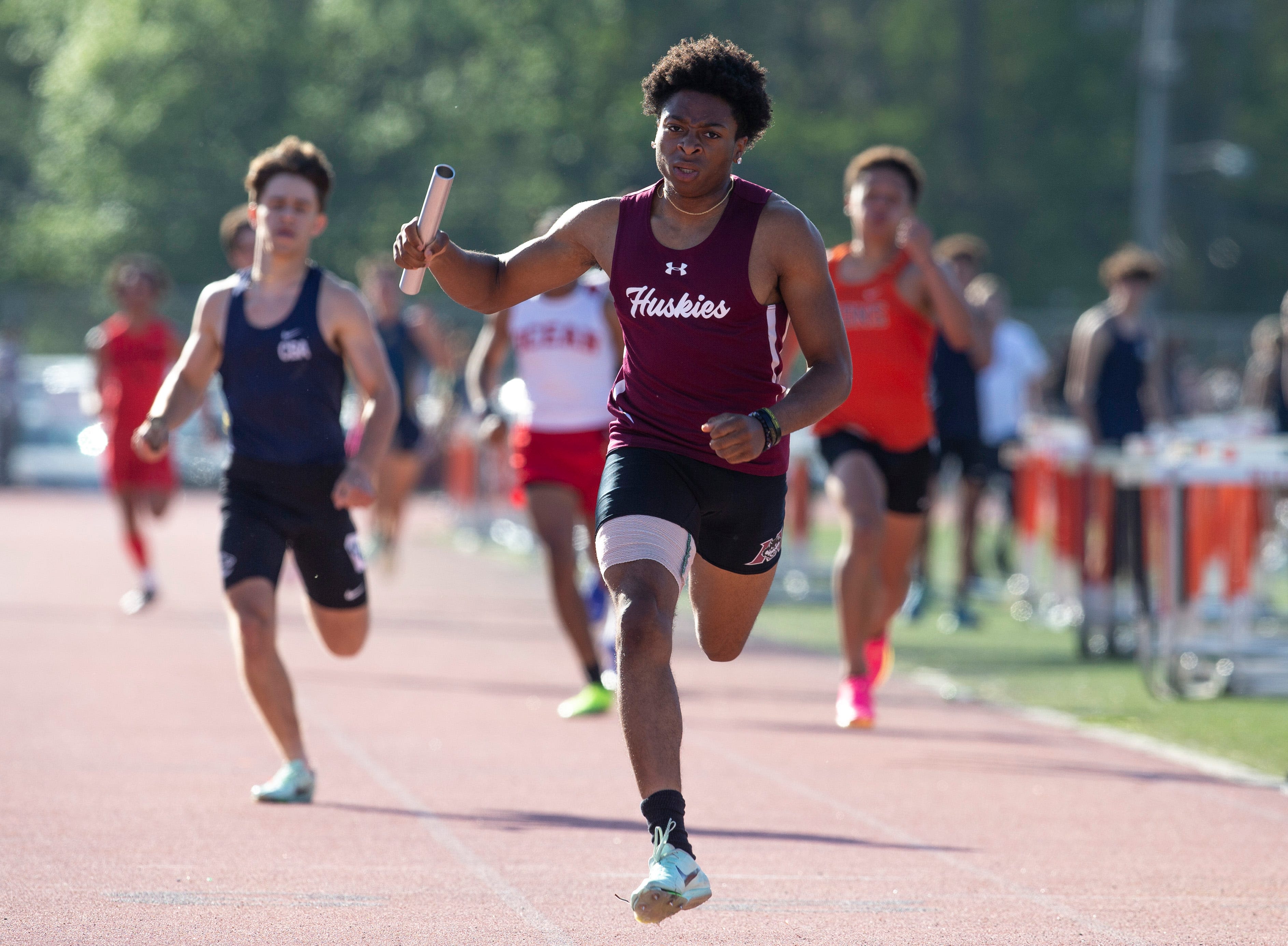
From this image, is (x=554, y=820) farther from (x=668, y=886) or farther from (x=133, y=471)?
(x=133, y=471)

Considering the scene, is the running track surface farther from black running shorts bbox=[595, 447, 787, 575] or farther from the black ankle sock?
black running shorts bbox=[595, 447, 787, 575]

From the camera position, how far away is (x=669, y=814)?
4609mm

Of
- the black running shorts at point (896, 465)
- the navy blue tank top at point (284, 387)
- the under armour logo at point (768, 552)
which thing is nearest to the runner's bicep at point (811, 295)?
the under armour logo at point (768, 552)

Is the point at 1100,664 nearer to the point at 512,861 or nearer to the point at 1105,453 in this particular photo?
the point at 1105,453

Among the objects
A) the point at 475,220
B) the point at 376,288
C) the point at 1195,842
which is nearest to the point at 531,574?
the point at 376,288

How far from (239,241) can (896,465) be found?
3.26 metres

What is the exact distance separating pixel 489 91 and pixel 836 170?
25.4 ft

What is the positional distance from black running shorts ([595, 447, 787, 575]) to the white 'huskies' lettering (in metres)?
0.36

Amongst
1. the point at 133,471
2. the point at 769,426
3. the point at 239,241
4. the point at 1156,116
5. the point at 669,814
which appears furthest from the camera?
the point at 1156,116

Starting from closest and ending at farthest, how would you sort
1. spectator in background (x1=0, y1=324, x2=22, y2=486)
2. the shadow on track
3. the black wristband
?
the black wristband → the shadow on track → spectator in background (x1=0, y1=324, x2=22, y2=486)

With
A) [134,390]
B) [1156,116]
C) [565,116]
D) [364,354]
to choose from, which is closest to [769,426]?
[364,354]

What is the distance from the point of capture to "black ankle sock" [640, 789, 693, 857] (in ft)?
15.0

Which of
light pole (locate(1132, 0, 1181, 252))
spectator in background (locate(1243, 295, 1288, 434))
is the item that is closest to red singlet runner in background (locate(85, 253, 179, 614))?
spectator in background (locate(1243, 295, 1288, 434))

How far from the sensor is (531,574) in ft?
58.1
